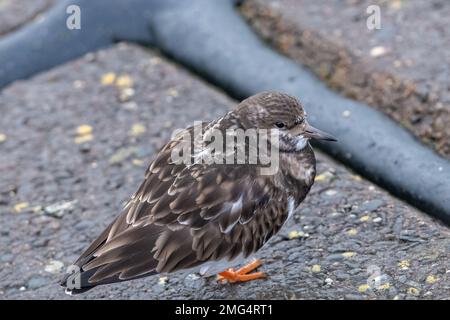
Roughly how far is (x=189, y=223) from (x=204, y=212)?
6 cm

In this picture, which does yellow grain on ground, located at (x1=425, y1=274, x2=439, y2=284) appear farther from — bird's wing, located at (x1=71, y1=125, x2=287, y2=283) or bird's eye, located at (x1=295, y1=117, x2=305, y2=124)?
bird's eye, located at (x1=295, y1=117, x2=305, y2=124)

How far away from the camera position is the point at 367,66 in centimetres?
385

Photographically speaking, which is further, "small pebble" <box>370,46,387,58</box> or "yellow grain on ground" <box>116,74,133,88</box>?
"yellow grain on ground" <box>116,74,133,88</box>

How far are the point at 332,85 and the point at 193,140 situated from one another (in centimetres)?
103

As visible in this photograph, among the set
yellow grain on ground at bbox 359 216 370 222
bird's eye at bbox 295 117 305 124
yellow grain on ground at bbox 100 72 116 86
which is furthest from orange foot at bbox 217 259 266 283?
yellow grain on ground at bbox 100 72 116 86

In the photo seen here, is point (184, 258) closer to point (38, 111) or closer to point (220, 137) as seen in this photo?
point (220, 137)

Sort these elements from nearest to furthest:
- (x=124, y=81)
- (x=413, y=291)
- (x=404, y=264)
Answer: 1. (x=413, y=291)
2. (x=404, y=264)
3. (x=124, y=81)

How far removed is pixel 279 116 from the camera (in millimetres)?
3039

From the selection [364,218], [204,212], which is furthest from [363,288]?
[204,212]

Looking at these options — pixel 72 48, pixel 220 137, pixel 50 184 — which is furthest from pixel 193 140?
pixel 72 48

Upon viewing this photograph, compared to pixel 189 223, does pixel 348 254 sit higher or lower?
lower

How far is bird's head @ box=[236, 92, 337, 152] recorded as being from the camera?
3041mm

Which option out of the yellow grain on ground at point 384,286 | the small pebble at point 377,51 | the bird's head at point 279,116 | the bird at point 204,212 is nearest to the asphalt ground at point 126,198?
the yellow grain on ground at point 384,286

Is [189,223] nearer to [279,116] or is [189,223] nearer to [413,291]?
[279,116]
